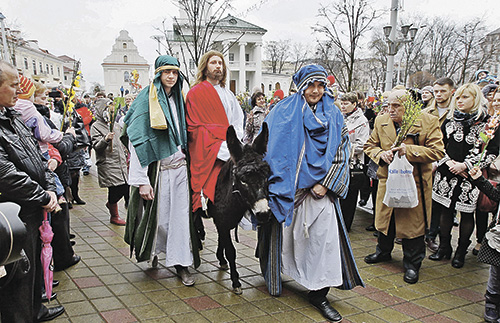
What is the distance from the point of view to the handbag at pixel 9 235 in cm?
142

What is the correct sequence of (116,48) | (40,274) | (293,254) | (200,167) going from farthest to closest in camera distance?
(116,48) → (200,167) → (293,254) → (40,274)

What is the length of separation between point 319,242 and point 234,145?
4.00 feet

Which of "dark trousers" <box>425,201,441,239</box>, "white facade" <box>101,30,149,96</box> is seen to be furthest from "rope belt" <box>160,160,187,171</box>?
"white facade" <box>101,30,149,96</box>

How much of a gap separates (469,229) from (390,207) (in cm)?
115

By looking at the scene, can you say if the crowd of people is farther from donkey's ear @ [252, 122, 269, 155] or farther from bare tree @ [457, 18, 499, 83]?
bare tree @ [457, 18, 499, 83]

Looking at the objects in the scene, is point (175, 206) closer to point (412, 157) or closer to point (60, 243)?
point (60, 243)

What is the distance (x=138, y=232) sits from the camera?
4.00 metres

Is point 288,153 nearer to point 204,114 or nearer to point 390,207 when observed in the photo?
point 204,114

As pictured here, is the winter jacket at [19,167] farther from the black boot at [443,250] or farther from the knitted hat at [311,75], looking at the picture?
the black boot at [443,250]

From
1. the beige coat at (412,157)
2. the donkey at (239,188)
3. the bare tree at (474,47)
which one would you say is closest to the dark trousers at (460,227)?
the beige coat at (412,157)

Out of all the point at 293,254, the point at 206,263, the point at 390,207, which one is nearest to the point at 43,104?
Answer: the point at 206,263

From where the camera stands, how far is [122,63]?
7219 centimetres

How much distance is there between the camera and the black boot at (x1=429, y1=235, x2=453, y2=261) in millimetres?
4795

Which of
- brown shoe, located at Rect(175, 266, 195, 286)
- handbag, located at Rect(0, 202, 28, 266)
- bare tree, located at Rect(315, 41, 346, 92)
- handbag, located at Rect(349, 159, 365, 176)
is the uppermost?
bare tree, located at Rect(315, 41, 346, 92)
